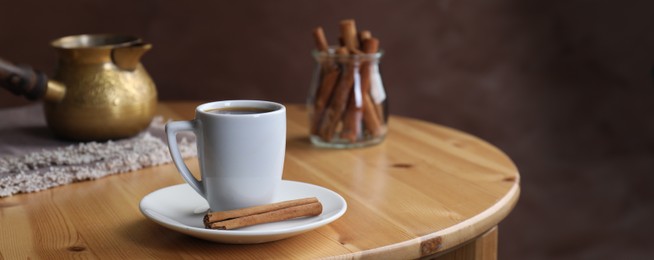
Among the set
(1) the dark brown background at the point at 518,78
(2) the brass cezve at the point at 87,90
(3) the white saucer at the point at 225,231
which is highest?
(2) the brass cezve at the point at 87,90

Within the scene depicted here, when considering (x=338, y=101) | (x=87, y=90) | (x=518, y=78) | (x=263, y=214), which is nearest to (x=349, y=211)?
(x=263, y=214)

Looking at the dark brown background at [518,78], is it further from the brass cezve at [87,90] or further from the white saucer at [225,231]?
the white saucer at [225,231]

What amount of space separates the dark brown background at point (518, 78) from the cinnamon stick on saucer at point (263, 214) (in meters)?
1.02

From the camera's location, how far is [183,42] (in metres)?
1.78

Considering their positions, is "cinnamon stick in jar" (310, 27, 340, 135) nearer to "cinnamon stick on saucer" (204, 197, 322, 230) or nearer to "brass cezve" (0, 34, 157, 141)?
"brass cezve" (0, 34, 157, 141)

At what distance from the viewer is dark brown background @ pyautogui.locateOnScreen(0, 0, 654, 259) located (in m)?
1.83

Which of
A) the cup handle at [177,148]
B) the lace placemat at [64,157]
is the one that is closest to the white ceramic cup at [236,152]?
the cup handle at [177,148]

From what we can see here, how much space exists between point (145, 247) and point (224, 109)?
0.16m

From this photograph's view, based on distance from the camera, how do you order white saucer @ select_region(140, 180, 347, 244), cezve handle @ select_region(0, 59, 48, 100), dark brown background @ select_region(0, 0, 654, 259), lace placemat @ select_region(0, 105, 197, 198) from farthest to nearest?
1. dark brown background @ select_region(0, 0, 654, 259)
2. cezve handle @ select_region(0, 59, 48, 100)
3. lace placemat @ select_region(0, 105, 197, 198)
4. white saucer @ select_region(140, 180, 347, 244)

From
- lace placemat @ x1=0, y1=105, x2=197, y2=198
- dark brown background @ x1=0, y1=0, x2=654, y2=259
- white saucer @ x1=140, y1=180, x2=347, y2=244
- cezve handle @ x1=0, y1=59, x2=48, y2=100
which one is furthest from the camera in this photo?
dark brown background @ x1=0, y1=0, x2=654, y2=259

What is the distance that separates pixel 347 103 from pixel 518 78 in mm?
946

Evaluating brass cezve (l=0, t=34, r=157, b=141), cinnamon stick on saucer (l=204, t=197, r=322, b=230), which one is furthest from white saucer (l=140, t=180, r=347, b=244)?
brass cezve (l=0, t=34, r=157, b=141)

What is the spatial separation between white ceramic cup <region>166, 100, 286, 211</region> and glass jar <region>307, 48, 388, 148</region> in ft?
1.24

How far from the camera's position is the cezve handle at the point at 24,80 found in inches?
45.3
